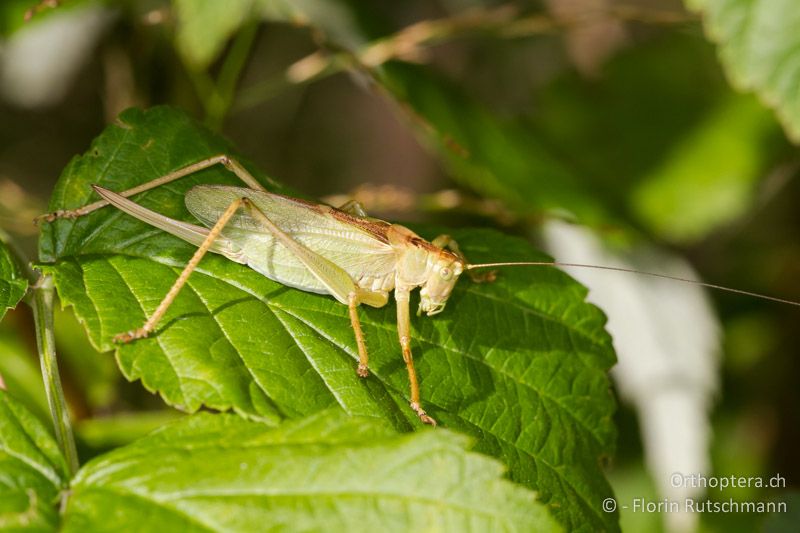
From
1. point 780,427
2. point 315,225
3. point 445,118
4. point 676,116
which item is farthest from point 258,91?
point 780,427

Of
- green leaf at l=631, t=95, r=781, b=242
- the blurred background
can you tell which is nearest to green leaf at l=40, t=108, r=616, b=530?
the blurred background

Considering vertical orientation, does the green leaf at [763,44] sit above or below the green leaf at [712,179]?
below

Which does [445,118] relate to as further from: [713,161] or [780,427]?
[780,427]

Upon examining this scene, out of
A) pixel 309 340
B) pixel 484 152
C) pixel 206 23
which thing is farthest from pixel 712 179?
pixel 309 340

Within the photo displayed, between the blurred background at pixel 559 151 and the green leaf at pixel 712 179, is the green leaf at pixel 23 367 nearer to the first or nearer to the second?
the blurred background at pixel 559 151

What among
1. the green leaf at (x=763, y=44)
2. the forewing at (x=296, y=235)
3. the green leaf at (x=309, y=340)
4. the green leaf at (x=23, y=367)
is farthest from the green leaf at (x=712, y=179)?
the green leaf at (x=23, y=367)

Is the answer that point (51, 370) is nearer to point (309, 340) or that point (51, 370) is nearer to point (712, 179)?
point (309, 340)

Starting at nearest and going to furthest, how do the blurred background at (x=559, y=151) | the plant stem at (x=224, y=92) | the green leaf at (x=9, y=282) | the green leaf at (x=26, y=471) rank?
the green leaf at (x=26, y=471) → the green leaf at (x=9, y=282) → the blurred background at (x=559, y=151) → the plant stem at (x=224, y=92)
